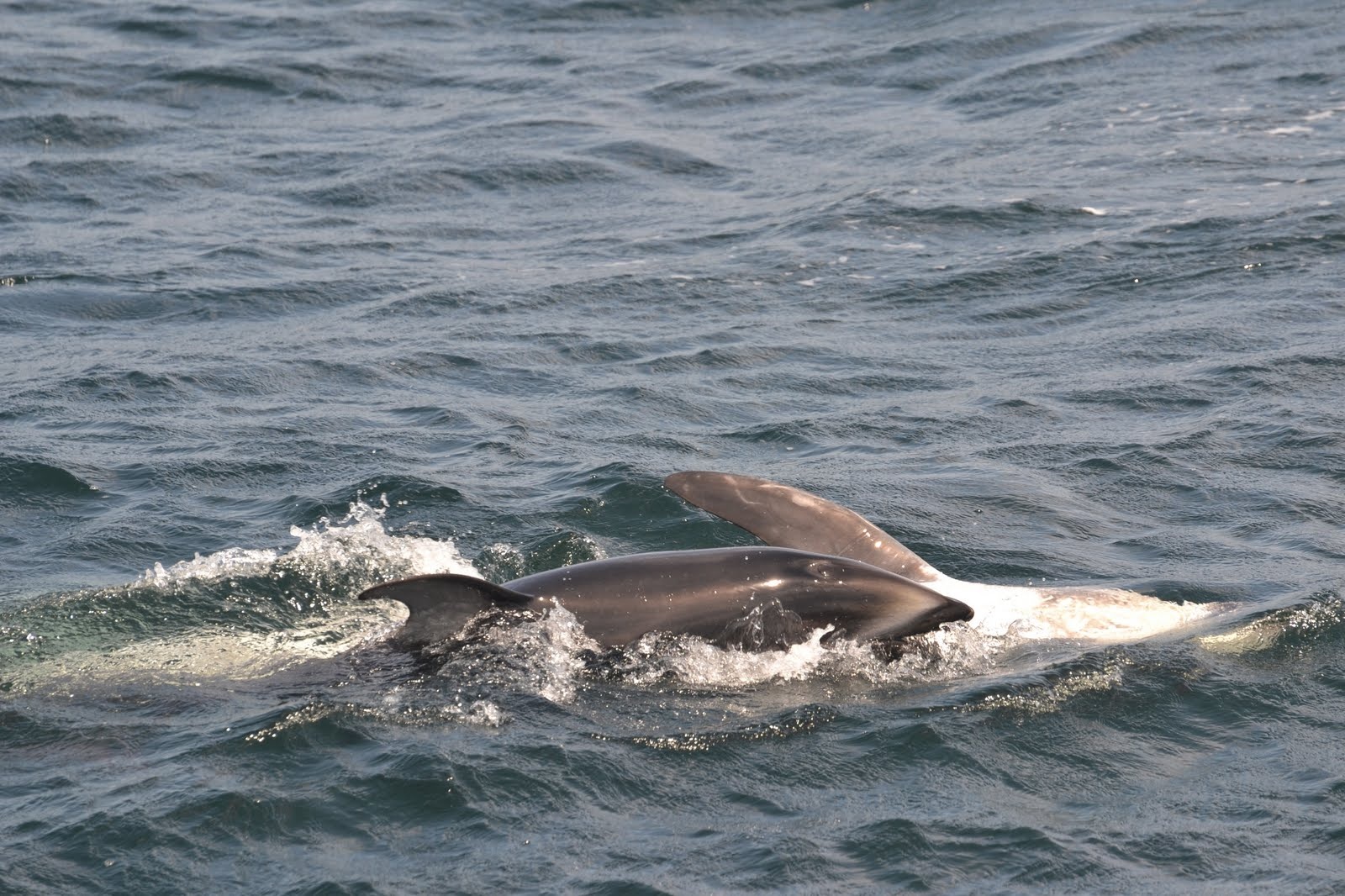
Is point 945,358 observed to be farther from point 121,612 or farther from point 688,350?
point 121,612

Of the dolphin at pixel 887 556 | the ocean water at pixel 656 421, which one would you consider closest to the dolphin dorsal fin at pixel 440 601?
the ocean water at pixel 656 421

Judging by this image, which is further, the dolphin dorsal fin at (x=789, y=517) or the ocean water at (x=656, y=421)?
the dolphin dorsal fin at (x=789, y=517)

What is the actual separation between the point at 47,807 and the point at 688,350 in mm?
8378

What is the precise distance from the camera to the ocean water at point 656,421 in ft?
23.3

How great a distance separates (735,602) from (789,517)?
3.30 feet

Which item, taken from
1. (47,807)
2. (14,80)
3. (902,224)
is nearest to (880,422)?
(902,224)

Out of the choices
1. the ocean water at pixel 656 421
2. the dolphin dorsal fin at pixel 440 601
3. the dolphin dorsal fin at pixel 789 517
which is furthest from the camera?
the dolphin dorsal fin at pixel 789 517

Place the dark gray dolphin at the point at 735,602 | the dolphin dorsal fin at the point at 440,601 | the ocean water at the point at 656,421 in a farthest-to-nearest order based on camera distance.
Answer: the dark gray dolphin at the point at 735,602
the dolphin dorsal fin at the point at 440,601
the ocean water at the point at 656,421

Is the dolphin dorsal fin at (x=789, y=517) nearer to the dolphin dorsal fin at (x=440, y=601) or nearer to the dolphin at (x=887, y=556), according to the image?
the dolphin at (x=887, y=556)

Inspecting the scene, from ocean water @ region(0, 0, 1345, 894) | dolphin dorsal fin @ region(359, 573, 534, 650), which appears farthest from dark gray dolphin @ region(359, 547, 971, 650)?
ocean water @ region(0, 0, 1345, 894)

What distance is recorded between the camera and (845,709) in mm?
7875

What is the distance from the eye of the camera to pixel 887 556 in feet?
29.3

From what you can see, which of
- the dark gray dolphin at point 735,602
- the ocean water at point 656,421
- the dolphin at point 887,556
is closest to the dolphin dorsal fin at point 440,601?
the dark gray dolphin at point 735,602

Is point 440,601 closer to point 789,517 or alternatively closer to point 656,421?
point 789,517
